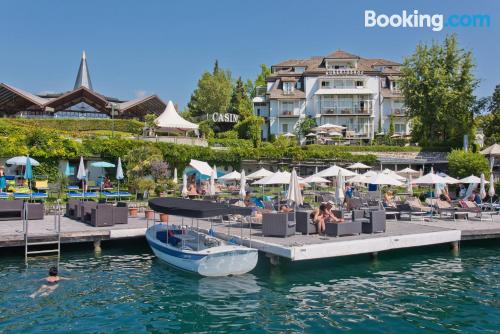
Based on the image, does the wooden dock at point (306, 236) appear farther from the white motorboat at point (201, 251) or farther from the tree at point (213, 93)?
the tree at point (213, 93)

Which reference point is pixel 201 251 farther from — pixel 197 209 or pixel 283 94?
pixel 283 94

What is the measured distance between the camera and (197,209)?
46.4ft

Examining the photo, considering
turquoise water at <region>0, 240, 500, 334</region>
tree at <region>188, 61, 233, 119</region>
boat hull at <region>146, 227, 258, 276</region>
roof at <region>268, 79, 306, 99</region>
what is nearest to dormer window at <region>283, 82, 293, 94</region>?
roof at <region>268, 79, 306, 99</region>

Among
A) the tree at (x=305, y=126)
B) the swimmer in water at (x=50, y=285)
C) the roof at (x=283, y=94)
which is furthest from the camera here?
the roof at (x=283, y=94)

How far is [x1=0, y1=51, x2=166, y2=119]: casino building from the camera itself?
61.5m

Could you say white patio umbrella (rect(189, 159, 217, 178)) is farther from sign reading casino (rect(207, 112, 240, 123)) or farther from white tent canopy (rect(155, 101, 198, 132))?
sign reading casino (rect(207, 112, 240, 123))

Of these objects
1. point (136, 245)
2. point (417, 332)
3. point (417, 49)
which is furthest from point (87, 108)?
point (417, 332)

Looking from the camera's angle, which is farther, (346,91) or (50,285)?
(346,91)

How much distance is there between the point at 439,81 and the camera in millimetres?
51031

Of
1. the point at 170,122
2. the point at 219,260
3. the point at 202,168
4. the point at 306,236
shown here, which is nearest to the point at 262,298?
the point at 219,260

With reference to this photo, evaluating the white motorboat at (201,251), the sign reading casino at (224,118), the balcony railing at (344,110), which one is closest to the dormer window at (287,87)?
the balcony railing at (344,110)

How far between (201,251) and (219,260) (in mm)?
622

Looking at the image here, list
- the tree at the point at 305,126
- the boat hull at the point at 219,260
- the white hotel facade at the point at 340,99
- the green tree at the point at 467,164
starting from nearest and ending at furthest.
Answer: the boat hull at the point at 219,260
the green tree at the point at 467,164
the tree at the point at 305,126
the white hotel facade at the point at 340,99

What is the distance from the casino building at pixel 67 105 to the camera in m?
61.5
